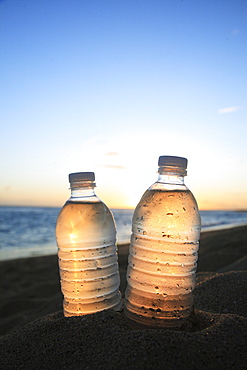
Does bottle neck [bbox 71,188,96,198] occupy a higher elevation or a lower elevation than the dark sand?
higher

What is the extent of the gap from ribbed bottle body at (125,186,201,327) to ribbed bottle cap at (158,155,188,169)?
174mm

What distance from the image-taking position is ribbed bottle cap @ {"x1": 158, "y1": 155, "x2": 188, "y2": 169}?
195 cm

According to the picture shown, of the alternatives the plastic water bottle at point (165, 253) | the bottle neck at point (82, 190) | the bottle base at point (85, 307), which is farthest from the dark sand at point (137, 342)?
the bottle neck at point (82, 190)

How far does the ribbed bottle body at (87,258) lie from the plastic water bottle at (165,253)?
31 cm

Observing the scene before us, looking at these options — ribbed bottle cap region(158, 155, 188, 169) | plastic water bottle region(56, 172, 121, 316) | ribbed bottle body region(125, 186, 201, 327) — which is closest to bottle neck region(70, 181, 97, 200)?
plastic water bottle region(56, 172, 121, 316)

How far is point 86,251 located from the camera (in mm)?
2400

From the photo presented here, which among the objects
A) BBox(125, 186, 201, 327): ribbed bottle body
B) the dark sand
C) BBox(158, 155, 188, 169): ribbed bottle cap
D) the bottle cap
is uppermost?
BBox(158, 155, 188, 169): ribbed bottle cap

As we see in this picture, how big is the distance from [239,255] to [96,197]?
405 cm

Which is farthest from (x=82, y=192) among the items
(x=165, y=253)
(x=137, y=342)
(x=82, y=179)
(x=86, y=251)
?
(x=137, y=342)

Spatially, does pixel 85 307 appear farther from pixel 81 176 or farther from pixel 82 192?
pixel 81 176

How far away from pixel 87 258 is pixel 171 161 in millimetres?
959

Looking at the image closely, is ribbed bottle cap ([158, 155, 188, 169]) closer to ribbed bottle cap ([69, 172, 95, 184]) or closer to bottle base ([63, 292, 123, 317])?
ribbed bottle cap ([69, 172, 95, 184])

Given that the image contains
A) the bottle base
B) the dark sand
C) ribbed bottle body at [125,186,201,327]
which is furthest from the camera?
the bottle base

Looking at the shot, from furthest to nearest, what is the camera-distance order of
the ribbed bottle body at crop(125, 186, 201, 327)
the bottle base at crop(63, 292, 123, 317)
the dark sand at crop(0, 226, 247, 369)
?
1. the bottle base at crop(63, 292, 123, 317)
2. the ribbed bottle body at crop(125, 186, 201, 327)
3. the dark sand at crop(0, 226, 247, 369)
